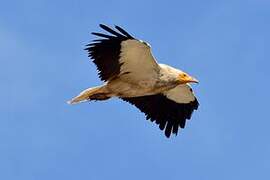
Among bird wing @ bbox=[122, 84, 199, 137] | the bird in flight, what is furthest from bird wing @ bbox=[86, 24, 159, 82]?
bird wing @ bbox=[122, 84, 199, 137]

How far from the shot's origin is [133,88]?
1909 cm

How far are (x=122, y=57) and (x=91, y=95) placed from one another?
2.68 feet

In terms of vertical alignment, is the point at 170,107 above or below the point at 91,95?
above

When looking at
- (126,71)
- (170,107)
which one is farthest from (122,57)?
(170,107)

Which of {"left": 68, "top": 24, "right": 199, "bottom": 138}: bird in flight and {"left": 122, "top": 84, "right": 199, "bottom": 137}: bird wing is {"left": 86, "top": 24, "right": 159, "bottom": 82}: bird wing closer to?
{"left": 68, "top": 24, "right": 199, "bottom": 138}: bird in flight

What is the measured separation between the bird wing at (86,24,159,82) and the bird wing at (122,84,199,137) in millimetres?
1363

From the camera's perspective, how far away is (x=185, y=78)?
1923 centimetres

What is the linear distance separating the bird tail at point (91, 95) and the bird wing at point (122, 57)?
30 centimetres

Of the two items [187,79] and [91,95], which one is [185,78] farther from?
[91,95]

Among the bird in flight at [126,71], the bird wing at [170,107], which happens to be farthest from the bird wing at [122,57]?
the bird wing at [170,107]

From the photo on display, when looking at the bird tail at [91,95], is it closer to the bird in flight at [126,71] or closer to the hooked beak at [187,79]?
the bird in flight at [126,71]

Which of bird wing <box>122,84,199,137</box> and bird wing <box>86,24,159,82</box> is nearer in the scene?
bird wing <box>86,24,159,82</box>

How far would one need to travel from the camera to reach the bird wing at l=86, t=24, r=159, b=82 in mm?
18484

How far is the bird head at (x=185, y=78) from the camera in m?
19.2
